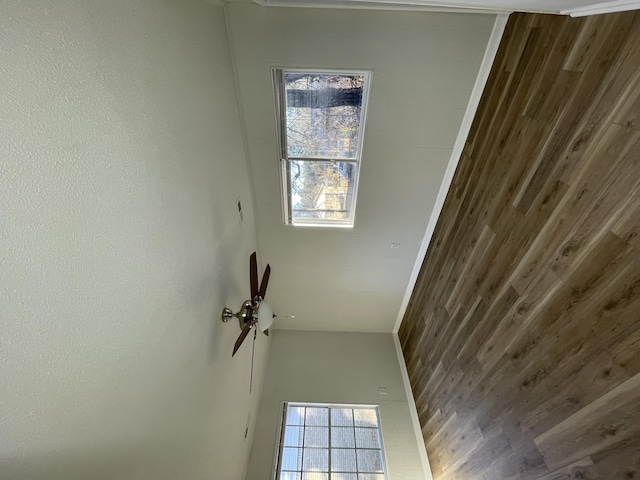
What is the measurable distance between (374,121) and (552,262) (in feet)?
5.32

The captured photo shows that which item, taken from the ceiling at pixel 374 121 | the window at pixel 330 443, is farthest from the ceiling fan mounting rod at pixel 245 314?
the window at pixel 330 443

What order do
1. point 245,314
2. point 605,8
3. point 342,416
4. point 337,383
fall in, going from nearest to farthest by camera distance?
point 605,8, point 245,314, point 342,416, point 337,383

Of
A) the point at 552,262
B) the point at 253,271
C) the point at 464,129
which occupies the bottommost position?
the point at 552,262

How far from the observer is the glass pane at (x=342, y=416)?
333cm

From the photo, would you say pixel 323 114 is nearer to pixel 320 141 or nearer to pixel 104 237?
pixel 320 141

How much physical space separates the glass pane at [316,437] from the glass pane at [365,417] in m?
0.41

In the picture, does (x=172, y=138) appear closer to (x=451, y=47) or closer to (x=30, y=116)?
(x=30, y=116)

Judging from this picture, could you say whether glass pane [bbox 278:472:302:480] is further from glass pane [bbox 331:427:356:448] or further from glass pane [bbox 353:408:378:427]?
glass pane [bbox 353:408:378:427]

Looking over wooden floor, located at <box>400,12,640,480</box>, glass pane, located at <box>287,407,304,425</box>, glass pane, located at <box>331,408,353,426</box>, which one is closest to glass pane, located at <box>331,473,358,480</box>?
glass pane, located at <box>331,408,353,426</box>

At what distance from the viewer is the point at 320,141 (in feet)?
8.23

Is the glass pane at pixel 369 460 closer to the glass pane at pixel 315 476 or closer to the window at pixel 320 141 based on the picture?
the glass pane at pixel 315 476

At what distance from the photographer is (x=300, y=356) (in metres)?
3.95

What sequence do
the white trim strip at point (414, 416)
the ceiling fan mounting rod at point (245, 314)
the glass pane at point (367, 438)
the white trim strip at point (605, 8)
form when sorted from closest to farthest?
the white trim strip at point (605, 8) → the ceiling fan mounting rod at point (245, 314) → the white trim strip at point (414, 416) → the glass pane at point (367, 438)

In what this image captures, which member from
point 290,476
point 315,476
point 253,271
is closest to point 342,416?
point 315,476
